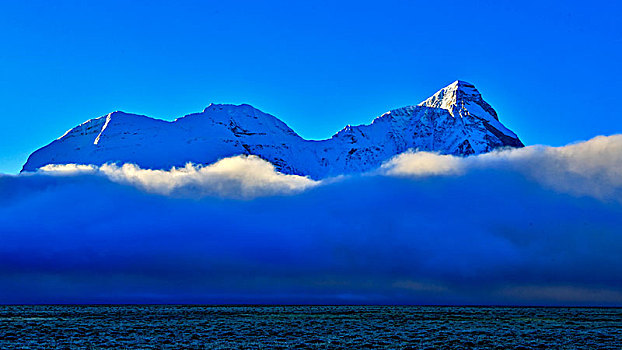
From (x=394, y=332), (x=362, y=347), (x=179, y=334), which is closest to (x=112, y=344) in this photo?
(x=179, y=334)

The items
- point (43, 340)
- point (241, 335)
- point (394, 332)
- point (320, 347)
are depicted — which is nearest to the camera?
point (320, 347)

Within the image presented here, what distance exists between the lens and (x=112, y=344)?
4958 inches

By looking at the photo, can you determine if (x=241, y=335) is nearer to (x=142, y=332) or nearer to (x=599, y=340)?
(x=142, y=332)

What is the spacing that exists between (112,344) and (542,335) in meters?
88.6

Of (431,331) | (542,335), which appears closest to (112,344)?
(431,331)

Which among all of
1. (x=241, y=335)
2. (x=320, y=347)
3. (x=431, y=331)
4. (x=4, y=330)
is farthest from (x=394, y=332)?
(x=4, y=330)

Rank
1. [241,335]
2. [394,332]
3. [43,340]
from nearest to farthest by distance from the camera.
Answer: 1. [43,340]
2. [241,335]
3. [394,332]

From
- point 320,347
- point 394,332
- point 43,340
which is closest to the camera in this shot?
point 320,347

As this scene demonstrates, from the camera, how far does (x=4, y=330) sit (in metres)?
161

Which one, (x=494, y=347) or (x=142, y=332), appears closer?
(x=494, y=347)

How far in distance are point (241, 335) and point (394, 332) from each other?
34.5m

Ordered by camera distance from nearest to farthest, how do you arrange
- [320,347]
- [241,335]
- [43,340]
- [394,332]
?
1. [320,347]
2. [43,340]
3. [241,335]
4. [394,332]

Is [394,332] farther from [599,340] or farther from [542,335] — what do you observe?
[599,340]

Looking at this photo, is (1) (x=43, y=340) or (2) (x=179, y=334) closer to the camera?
(1) (x=43, y=340)
